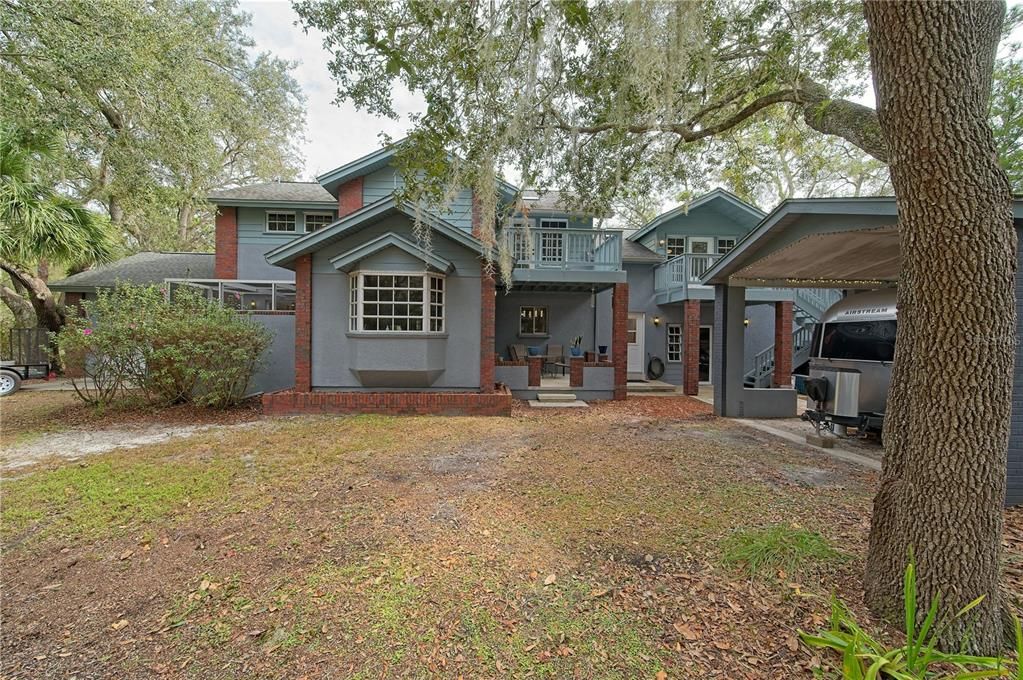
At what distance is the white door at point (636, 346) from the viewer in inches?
579

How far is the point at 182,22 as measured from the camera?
10.2 meters

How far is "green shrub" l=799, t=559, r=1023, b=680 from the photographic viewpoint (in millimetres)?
2066

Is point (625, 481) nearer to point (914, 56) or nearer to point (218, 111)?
point (914, 56)

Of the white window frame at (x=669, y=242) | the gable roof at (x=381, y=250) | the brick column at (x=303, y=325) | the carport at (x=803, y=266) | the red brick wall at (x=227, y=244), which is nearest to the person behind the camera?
the carport at (x=803, y=266)

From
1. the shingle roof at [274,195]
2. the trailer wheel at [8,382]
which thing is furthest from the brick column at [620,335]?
the trailer wheel at [8,382]

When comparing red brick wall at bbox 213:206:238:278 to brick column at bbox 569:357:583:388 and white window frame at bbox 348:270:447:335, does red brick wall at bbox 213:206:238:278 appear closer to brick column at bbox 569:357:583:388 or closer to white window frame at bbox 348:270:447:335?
white window frame at bbox 348:270:447:335

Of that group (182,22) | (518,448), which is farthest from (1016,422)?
(182,22)

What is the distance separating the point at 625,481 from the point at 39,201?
10.7 meters

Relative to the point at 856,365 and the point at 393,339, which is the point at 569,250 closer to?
the point at 393,339

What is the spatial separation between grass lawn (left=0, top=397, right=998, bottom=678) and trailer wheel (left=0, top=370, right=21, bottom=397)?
8466mm

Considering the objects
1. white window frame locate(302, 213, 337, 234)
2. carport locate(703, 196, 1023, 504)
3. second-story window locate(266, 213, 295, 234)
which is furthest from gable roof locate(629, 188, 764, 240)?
second-story window locate(266, 213, 295, 234)

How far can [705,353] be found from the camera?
599 inches

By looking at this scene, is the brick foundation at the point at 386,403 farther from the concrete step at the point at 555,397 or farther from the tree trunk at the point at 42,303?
the tree trunk at the point at 42,303

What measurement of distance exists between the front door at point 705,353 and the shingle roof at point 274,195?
1274 centimetres
